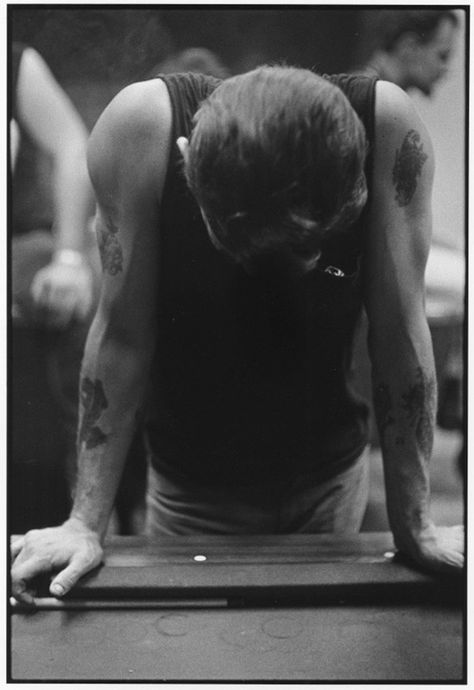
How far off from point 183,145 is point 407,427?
623 mm

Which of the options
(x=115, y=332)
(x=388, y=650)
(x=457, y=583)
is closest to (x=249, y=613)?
(x=388, y=650)

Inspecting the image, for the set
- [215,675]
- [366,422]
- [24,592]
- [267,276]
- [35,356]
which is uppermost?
[267,276]

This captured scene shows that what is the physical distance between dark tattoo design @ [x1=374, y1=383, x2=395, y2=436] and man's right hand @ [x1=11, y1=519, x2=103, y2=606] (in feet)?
1.79

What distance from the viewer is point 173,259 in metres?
1.29

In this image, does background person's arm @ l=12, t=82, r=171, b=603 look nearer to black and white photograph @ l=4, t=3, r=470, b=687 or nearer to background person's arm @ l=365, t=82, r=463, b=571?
black and white photograph @ l=4, t=3, r=470, b=687

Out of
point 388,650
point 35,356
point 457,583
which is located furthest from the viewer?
point 35,356

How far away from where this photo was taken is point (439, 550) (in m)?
1.30

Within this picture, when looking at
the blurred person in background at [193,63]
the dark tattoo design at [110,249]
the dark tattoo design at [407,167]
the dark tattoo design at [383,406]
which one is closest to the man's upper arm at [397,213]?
the dark tattoo design at [407,167]

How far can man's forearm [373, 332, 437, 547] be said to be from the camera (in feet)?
4.38

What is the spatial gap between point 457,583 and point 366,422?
32 cm

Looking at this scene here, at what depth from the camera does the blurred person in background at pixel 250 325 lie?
45.7 inches

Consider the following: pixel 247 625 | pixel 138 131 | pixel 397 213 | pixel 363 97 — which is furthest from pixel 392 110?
pixel 247 625

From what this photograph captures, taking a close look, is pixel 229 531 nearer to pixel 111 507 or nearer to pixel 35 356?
pixel 111 507

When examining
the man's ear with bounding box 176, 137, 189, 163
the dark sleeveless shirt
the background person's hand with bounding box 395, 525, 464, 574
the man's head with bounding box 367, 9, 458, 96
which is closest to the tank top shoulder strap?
the dark sleeveless shirt
